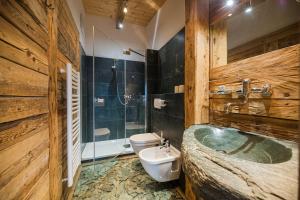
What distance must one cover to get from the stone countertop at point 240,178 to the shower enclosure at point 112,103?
230 cm

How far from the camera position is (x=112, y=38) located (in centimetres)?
293

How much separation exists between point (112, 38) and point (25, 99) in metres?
2.57

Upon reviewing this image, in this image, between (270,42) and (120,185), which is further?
(120,185)

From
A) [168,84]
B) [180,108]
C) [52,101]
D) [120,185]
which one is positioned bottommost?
[120,185]

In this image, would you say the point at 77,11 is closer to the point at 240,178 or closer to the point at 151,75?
the point at 151,75

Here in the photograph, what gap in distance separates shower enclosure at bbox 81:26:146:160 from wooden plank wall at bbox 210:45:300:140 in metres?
1.98

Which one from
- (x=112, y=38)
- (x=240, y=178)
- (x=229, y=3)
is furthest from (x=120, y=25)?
(x=240, y=178)

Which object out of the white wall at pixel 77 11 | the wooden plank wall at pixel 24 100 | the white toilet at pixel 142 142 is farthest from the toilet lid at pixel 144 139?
the white wall at pixel 77 11

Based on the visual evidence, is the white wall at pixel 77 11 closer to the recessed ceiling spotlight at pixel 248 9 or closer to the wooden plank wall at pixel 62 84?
the wooden plank wall at pixel 62 84

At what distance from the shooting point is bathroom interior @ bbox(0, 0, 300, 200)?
0.58 meters

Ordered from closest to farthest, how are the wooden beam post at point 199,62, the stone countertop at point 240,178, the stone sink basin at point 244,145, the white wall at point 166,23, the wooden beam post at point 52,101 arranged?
1. the stone countertop at point 240,178
2. the stone sink basin at point 244,145
3. the wooden beam post at point 52,101
4. the wooden beam post at point 199,62
5. the white wall at point 166,23

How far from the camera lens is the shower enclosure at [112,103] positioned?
2709mm

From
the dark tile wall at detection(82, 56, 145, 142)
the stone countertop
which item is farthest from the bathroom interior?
the dark tile wall at detection(82, 56, 145, 142)

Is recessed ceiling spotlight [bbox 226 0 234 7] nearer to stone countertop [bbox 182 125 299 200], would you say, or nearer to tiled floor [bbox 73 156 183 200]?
stone countertop [bbox 182 125 299 200]
